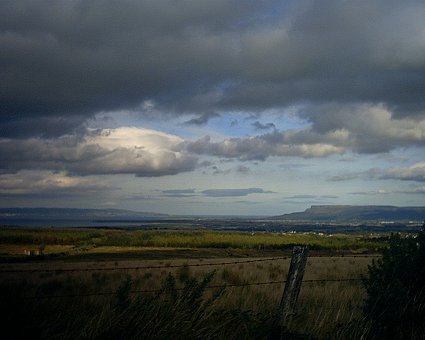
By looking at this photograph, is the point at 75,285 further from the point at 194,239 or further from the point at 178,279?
the point at 194,239

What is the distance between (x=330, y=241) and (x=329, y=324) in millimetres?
Answer: 79924

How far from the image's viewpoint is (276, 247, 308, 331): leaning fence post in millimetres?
5746

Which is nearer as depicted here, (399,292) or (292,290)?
(292,290)

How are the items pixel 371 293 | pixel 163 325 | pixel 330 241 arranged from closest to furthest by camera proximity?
1. pixel 163 325
2. pixel 371 293
3. pixel 330 241

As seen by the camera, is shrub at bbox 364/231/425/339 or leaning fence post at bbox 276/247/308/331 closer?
leaning fence post at bbox 276/247/308/331

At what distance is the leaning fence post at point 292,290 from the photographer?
5746 mm

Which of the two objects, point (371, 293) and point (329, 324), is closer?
point (329, 324)

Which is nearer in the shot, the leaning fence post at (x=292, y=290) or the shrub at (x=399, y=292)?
the leaning fence post at (x=292, y=290)

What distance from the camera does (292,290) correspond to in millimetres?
5852

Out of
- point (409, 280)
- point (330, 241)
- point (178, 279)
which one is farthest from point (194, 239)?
point (409, 280)

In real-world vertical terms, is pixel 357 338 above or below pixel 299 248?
below

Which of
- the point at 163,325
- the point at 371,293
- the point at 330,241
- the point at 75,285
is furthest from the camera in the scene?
the point at 330,241

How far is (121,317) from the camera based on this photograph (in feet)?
19.0

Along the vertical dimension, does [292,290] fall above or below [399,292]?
above
